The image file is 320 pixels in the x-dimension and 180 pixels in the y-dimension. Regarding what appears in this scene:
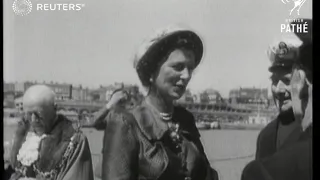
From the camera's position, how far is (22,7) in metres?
2.50

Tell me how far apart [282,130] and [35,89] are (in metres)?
1.27

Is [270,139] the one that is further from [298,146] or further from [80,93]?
[80,93]

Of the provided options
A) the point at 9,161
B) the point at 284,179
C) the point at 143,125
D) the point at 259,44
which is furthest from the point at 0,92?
the point at 284,179

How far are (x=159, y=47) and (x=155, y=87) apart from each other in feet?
0.66

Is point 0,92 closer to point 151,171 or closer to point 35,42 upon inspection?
point 35,42

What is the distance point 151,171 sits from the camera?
7.99ft

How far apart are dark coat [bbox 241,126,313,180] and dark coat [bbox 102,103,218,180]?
0.28 metres

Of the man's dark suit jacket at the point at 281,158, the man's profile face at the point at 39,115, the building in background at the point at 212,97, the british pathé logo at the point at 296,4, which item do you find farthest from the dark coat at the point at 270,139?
the man's profile face at the point at 39,115

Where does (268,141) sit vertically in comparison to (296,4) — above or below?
below

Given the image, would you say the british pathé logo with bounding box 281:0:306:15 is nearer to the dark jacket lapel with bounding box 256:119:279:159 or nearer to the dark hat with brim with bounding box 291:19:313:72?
the dark hat with brim with bounding box 291:19:313:72

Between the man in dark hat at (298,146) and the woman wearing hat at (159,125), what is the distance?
1.02 ft

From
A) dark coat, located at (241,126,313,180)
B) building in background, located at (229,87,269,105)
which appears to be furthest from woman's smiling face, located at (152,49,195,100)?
dark coat, located at (241,126,313,180)

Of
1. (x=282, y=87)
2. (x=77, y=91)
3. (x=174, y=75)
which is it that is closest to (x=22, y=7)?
(x=77, y=91)
